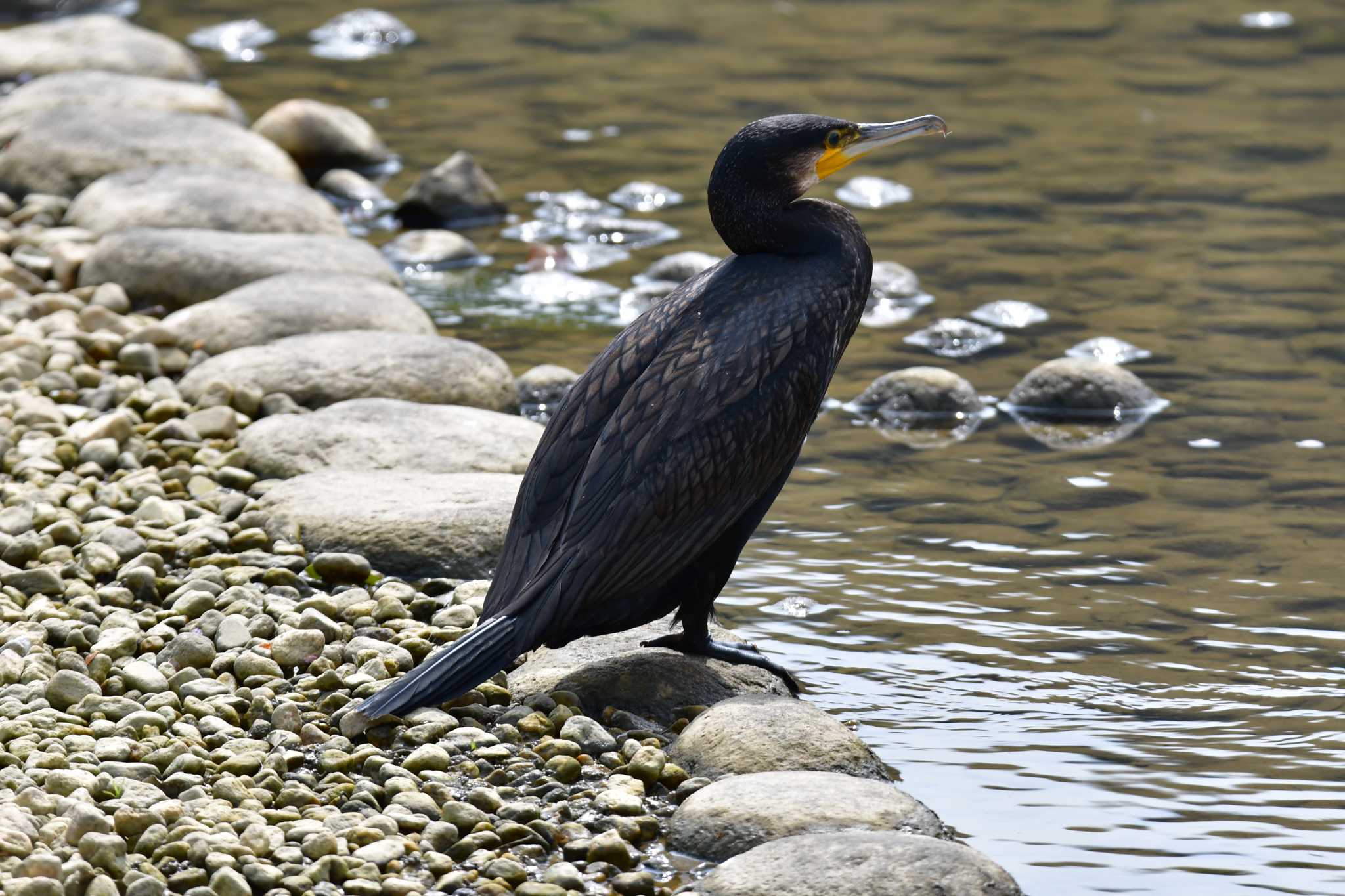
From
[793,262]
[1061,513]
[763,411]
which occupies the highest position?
[793,262]

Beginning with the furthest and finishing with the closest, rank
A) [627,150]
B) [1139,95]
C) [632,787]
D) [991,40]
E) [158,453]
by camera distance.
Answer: [991,40]
[1139,95]
[627,150]
[158,453]
[632,787]

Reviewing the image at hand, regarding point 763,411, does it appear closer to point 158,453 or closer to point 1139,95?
point 158,453

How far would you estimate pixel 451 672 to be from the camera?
379cm

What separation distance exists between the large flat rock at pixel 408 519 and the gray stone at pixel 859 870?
1.72 meters

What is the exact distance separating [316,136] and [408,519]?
538 cm

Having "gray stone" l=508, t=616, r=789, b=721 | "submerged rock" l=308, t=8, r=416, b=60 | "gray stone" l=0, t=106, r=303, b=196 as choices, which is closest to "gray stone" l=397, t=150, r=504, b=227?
"gray stone" l=0, t=106, r=303, b=196

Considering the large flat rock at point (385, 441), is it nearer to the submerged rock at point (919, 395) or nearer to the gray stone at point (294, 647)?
the gray stone at point (294, 647)

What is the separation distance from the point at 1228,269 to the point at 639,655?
4463 mm

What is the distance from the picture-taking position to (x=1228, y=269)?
25.4 feet

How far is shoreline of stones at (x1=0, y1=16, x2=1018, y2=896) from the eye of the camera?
337cm

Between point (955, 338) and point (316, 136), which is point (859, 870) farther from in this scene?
point (316, 136)

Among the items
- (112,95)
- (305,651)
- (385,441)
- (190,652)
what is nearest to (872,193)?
(112,95)

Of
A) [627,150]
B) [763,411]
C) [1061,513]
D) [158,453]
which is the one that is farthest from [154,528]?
[627,150]

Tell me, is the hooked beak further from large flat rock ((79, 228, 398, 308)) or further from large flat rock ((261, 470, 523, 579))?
large flat rock ((79, 228, 398, 308))
